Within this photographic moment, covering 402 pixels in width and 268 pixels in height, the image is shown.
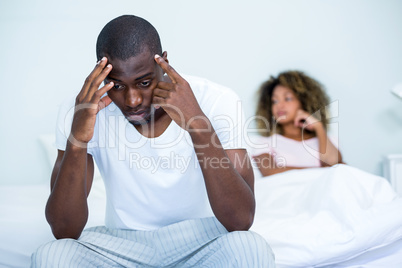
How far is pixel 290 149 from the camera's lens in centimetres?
279

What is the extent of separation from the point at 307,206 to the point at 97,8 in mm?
1769

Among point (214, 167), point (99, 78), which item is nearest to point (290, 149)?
point (214, 167)

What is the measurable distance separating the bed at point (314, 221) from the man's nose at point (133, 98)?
2.10 feet

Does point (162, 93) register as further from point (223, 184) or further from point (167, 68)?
point (223, 184)

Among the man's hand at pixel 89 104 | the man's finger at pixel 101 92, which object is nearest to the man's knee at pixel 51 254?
the man's hand at pixel 89 104

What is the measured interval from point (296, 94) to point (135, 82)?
1850 mm

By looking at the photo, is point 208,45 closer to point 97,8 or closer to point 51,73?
point 97,8

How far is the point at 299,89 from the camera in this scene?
2.85m

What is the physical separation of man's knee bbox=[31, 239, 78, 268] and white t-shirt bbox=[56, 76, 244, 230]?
1.00ft

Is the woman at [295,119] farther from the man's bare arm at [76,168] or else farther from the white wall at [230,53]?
the man's bare arm at [76,168]

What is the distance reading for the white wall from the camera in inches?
106

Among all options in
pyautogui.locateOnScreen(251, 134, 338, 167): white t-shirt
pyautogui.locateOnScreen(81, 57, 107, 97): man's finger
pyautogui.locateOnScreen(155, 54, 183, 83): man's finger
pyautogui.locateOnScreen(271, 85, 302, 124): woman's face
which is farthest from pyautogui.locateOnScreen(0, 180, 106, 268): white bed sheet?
pyautogui.locateOnScreen(271, 85, 302, 124): woman's face

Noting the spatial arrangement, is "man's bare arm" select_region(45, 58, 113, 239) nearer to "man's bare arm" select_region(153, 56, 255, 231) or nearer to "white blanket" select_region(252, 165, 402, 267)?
"man's bare arm" select_region(153, 56, 255, 231)

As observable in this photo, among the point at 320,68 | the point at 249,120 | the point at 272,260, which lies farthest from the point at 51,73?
the point at 272,260
